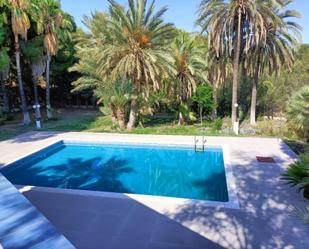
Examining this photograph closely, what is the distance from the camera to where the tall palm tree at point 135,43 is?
47.0ft

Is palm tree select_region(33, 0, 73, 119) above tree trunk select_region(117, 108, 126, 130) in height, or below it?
above

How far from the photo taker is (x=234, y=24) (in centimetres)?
1521

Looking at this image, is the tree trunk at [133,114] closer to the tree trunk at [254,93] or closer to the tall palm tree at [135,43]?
the tall palm tree at [135,43]

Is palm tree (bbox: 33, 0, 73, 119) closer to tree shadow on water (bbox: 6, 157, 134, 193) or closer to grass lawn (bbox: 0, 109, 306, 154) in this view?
grass lawn (bbox: 0, 109, 306, 154)

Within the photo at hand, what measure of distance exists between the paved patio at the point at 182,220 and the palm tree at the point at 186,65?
9.40 meters

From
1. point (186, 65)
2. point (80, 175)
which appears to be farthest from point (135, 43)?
point (80, 175)

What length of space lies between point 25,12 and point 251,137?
14.6 metres

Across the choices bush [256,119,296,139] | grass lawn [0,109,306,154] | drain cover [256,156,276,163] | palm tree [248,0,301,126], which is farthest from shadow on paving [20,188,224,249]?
palm tree [248,0,301,126]

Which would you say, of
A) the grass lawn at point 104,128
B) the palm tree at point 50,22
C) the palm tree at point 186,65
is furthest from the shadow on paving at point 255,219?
the palm tree at point 50,22

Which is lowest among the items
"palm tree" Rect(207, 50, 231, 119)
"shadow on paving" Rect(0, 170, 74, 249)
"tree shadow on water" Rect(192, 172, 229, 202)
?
"tree shadow on water" Rect(192, 172, 229, 202)

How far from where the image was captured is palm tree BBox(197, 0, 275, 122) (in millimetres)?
14390

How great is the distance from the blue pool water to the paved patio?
1.22m

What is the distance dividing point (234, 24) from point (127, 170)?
34.7 ft

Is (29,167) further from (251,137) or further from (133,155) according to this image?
(251,137)
